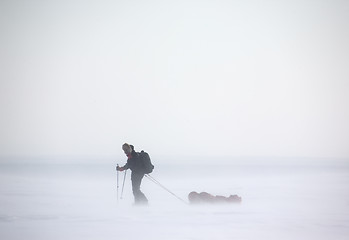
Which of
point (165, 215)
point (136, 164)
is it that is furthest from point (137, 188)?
point (165, 215)

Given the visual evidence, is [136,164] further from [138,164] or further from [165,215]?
[165,215]

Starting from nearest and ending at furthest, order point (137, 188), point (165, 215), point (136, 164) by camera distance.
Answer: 1. point (165, 215)
2. point (136, 164)
3. point (137, 188)

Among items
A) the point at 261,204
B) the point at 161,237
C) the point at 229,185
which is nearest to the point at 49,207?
the point at 161,237

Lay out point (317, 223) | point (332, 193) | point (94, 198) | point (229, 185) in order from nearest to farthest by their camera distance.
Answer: point (317, 223)
point (94, 198)
point (332, 193)
point (229, 185)

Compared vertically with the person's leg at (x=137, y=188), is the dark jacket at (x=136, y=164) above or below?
above

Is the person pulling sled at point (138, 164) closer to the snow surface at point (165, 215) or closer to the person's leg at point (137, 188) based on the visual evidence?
the person's leg at point (137, 188)

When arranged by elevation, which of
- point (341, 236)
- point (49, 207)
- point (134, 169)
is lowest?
point (341, 236)

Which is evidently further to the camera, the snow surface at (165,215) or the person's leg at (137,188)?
the person's leg at (137,188)

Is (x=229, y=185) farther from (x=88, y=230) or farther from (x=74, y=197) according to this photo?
(x=88, y=230)

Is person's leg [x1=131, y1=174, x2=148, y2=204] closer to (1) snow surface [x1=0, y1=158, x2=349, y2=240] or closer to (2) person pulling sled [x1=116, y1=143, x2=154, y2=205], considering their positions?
(2) person pulling sled [x1=116, y1=143, x2=154, y2=205]

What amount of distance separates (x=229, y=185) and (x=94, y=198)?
4883 mm

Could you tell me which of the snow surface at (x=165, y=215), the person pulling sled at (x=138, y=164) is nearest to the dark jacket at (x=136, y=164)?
the person pulling sled at (x=138, y=164)

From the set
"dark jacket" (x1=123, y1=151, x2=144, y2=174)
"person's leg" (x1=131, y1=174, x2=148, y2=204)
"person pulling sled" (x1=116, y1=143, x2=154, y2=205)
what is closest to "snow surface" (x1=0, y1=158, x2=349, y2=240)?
"person's leg" (x1=131, y1=174, x2=148, y2=204)

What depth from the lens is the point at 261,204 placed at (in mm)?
10102
